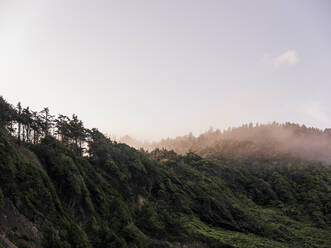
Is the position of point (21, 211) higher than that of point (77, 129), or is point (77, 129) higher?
point (77, 129)

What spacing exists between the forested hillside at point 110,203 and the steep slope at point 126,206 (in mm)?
167

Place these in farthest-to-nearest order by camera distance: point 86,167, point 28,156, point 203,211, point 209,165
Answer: point 209,165 < point 203,211 < point 86,167 < point 28,156

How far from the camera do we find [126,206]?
172ft

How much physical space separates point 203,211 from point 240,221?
40.0 ft

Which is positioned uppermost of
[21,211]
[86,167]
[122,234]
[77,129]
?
[77,129]

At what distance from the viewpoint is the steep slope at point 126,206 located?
30495mm

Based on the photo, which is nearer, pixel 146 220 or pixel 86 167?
pixel 146 220

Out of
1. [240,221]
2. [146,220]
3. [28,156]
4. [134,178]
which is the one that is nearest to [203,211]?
[240,221]

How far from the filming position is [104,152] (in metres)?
71.8

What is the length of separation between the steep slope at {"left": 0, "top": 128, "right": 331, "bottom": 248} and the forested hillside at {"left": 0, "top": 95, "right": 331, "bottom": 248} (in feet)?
0.55

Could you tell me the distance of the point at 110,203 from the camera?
1929 inches

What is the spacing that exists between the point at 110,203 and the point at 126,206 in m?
4.70

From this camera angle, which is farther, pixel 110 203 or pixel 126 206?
pixel 126 206

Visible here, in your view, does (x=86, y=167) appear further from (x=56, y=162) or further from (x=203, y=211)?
(x=203, y=211)
